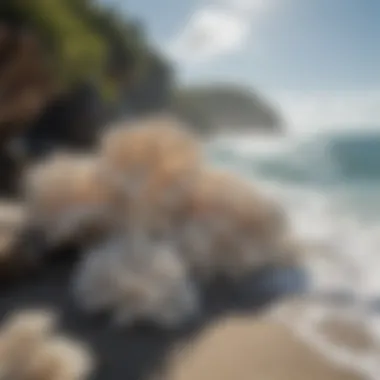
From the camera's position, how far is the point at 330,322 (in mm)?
782

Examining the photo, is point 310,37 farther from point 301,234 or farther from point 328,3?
point 301,234

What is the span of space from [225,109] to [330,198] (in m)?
0.41

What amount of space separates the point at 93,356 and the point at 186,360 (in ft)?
0.35

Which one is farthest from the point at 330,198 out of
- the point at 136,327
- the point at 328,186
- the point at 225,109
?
the point at 136,327

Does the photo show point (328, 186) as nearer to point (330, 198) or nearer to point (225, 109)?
point (330, 198)

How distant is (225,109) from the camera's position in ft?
2.92

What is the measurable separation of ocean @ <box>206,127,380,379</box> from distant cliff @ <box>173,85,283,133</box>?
0.09 ft

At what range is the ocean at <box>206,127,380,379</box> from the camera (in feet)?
2.86

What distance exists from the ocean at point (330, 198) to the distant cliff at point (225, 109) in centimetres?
3

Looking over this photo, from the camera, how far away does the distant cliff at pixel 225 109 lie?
89cm

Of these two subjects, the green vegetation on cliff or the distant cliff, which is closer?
the distant cliff

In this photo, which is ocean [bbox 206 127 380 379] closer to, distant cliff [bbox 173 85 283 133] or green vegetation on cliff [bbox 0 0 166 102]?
distant cliff [bbox 173 85 283 133]

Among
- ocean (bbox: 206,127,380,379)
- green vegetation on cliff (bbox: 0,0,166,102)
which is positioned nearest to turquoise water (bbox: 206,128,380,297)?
ocean (bbox: 206,127,380,379)

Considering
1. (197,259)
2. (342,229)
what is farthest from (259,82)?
(342,229)
